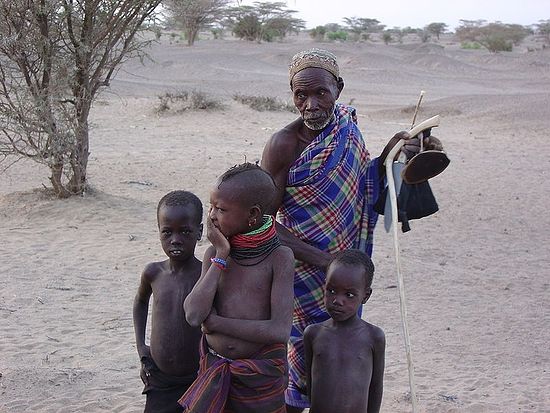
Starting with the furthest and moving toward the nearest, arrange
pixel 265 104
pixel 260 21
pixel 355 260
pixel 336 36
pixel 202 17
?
pixel 336 36, pixel 260 21, pixel 202 17, pixel 265 104, pixel 355 260

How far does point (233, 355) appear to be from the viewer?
2373 millimetres

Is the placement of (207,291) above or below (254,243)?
below

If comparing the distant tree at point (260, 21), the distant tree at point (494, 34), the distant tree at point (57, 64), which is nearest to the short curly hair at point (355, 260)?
the distant tree at point (57, 64)

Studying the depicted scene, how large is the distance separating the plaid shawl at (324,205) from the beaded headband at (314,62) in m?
0.20

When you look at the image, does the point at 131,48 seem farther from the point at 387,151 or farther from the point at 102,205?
the point at 387,151

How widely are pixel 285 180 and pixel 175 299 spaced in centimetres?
59

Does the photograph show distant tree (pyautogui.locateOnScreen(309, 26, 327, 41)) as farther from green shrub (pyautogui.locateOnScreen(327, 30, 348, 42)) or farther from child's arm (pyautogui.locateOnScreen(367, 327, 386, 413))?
child's arm (pyautogui.locateOnScreen(367, 327, 386, 413))

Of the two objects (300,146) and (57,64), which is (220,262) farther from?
(57,64)

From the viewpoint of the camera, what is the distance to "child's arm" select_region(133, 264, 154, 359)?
9.71 ft

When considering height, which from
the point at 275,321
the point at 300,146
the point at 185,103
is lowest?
the point at 185,103

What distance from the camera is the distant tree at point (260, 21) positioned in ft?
126

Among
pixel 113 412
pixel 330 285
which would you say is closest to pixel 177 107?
pixel 113 412

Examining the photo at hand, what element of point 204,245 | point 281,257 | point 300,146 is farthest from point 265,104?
point 281,257

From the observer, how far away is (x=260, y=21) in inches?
1551
